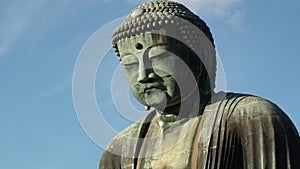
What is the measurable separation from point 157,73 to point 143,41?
0.48 meters

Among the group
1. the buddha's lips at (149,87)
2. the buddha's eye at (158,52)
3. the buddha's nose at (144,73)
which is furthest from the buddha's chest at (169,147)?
the buddha's eye at (158,52)

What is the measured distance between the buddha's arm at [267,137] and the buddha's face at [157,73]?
867 mm

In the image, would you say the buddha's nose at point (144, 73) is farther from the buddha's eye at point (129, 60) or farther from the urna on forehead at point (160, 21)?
the urna on forehead at point (160, 21)

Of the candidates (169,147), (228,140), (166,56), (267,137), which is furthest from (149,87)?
(267,137)

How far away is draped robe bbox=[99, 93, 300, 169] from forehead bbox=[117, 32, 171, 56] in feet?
3.45

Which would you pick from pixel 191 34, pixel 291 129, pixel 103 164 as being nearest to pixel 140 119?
pixel 103 164

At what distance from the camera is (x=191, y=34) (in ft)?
35.9

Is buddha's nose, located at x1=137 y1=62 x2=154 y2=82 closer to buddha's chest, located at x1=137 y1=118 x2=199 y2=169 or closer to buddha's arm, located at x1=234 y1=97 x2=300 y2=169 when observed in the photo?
buddha's chest, located at x1=137 y1=118 x2=199 y2=169

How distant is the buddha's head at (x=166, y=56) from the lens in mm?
10797

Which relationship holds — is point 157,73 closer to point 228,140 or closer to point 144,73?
point 144,73

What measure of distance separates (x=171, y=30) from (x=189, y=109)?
108cm

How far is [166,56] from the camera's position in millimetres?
10844

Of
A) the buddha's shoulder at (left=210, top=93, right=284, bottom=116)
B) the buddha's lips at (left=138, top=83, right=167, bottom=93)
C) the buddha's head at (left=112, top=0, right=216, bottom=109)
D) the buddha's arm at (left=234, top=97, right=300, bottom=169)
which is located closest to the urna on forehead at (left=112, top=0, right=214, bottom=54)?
the buddha's head at (left=112, top=0, right=216, bottom=109)

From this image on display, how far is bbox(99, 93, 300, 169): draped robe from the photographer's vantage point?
10203 mm
